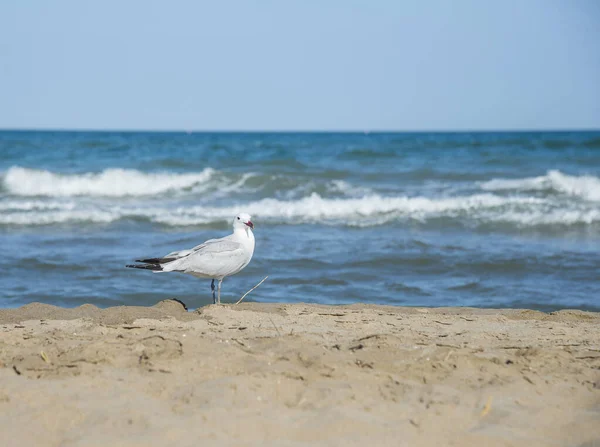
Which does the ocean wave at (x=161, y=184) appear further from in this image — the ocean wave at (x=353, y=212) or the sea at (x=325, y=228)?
the ocean wave at (x=353, y=212)

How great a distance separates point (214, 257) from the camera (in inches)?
234

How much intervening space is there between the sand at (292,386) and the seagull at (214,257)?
103 cm

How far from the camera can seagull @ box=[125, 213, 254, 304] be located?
5.76m

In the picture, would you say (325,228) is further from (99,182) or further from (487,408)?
(99,182)

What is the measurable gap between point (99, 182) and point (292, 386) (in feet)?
56.3

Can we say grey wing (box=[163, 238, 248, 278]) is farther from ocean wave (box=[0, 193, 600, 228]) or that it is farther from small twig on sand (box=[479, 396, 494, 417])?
ocean wave (box=[0, 193, 600, 228])

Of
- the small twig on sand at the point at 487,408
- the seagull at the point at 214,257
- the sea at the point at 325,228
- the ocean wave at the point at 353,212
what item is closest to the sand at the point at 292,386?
the small twig on sand at the point at 487,408

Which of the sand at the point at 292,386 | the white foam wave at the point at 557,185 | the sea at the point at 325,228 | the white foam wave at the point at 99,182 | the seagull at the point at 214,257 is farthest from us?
the white foam wave at the point at 99,182

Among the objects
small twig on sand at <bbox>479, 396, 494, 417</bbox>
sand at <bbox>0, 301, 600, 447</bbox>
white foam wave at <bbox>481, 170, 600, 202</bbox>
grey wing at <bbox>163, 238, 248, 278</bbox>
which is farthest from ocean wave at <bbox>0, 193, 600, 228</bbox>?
small twig on sand at <bbox>479, 396, 494, 417</bbox>

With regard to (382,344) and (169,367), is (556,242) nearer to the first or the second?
(382,344)

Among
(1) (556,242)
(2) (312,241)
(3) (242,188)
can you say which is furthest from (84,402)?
(3) (242,188)

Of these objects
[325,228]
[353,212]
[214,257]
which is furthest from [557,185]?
[214,257]

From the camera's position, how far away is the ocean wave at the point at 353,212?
12.4m

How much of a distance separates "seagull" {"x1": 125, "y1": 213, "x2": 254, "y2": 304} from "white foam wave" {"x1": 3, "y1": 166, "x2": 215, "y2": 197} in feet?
40.8
